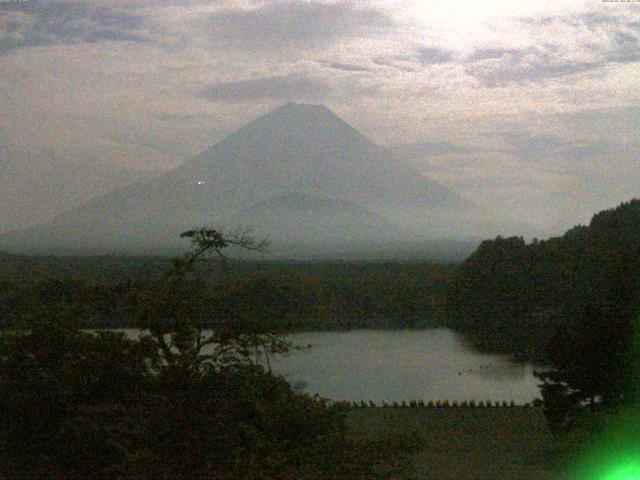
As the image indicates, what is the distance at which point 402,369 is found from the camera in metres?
19.8

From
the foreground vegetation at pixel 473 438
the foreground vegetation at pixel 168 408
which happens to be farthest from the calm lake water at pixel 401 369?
the foreground vegetation at pixel 168 408

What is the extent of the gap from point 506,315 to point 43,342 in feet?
81.7

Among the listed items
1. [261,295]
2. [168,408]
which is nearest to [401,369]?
[261,295]

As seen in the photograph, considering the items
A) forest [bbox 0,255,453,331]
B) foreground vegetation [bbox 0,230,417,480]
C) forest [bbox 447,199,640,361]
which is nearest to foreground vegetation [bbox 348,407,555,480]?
forest [bbox 0,255,453,331]

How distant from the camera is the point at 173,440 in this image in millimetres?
3725

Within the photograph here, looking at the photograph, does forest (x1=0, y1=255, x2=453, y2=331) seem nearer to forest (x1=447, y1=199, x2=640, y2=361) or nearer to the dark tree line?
forest (x1=447, y1=199, x2=640, y2=361)

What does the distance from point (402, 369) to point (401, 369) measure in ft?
0.09

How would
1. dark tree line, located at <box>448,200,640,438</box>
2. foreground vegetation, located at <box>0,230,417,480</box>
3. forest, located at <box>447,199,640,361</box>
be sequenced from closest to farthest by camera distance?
1. foreground vegetation, located at <box>0,230,417,480</box>
2. dark tree line, located at <box>448,200,640,438</box>
3. forest, located at <box>447,199,640,361</box>

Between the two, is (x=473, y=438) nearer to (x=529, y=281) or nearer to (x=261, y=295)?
(x=261, y=295)

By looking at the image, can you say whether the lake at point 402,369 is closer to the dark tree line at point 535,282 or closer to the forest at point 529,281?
the dark tree line at point 535,282

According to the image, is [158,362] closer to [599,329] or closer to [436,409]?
[599,329]

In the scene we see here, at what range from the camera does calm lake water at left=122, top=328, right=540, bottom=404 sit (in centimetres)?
1606

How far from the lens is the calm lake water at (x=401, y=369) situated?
16062 millimetres

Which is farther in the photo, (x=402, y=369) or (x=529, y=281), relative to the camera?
(x=529, y=281)
